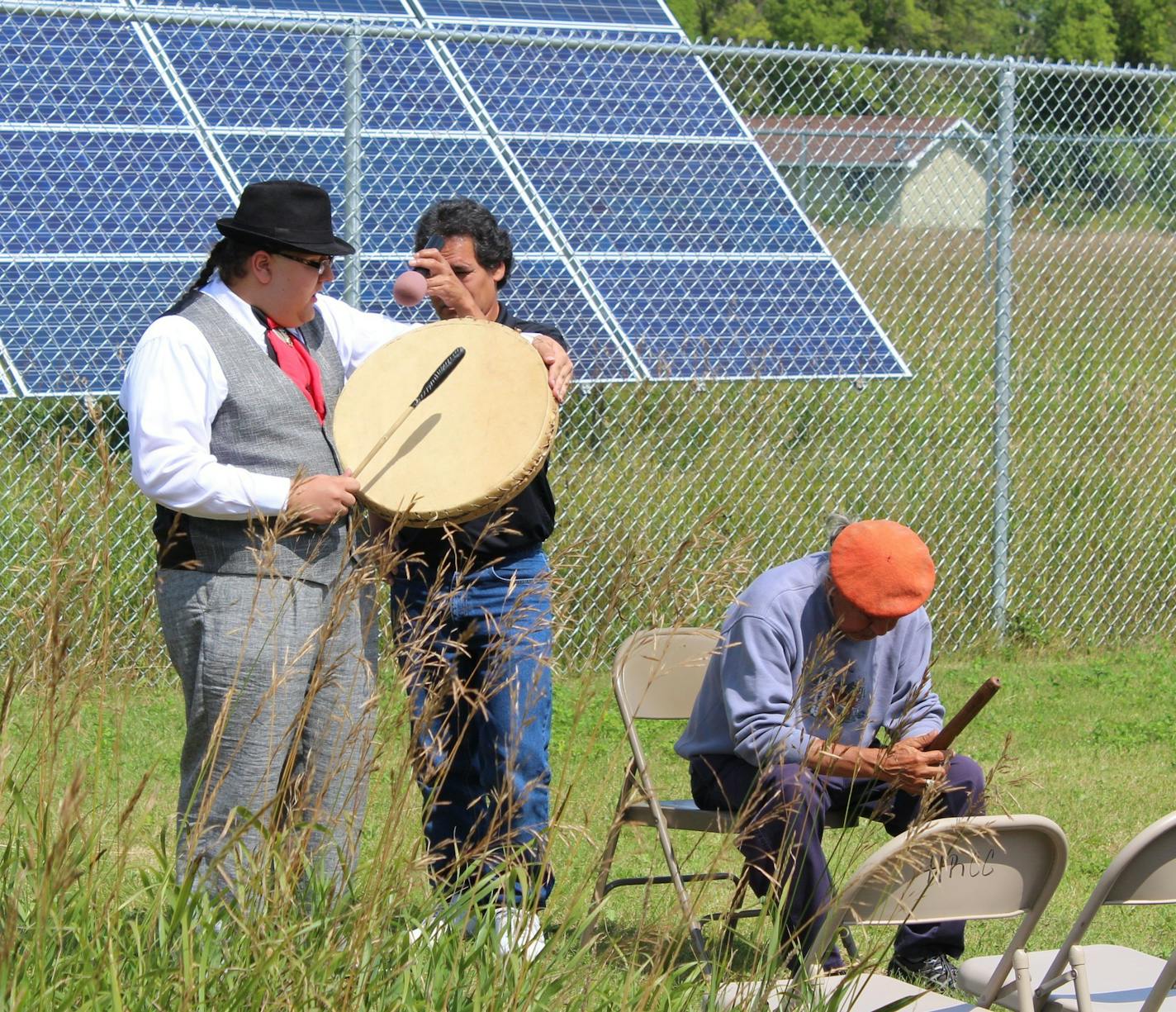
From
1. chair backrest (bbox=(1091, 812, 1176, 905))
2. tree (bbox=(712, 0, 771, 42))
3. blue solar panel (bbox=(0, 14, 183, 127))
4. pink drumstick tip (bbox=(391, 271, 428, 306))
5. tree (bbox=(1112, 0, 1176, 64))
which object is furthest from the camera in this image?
tree (bbox=(1112, 0, 1176, 64))

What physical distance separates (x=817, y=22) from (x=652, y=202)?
40.0m

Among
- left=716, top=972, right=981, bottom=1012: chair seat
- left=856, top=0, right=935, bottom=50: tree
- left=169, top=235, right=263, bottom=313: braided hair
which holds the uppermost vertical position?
left=169, top=235, right=263, bottom=313: braided hair

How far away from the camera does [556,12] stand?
10.4m

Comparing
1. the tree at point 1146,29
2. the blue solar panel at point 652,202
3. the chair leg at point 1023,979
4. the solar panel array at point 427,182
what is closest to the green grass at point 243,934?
the chair leg at point 1023,979

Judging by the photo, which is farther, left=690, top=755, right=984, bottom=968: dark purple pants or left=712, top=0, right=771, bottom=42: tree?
left=712, top=0, right=771, bottom=42: tree

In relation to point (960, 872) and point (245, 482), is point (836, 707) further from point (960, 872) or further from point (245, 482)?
point (245, 482)

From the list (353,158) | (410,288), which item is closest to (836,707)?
(410,288)

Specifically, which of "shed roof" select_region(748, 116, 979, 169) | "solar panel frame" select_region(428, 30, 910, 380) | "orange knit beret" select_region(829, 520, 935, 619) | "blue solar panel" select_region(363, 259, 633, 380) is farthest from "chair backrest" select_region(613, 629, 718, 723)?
"shed roof" select_region(748, 116, 979, 169)

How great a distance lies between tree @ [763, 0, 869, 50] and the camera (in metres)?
46.3

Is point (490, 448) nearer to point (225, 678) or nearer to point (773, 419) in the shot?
point (225, 678)

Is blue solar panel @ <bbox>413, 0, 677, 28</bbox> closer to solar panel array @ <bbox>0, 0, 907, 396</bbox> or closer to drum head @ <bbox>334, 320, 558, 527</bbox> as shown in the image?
solar panel array @ <bbox>0, 0, 907, 396</bbox>

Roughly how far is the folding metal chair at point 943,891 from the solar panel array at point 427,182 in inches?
181

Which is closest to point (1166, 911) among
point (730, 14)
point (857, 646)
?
point (857, 646)

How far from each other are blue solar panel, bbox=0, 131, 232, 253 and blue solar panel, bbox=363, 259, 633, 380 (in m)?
1.20
